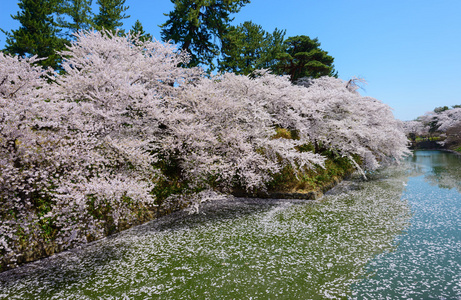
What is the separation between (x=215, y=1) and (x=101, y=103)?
24554 millimetres

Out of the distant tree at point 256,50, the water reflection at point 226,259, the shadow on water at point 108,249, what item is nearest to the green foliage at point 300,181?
the shadow on water at point 108,249

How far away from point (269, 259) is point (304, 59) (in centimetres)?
4280

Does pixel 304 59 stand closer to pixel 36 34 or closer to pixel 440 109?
pixel 36 34

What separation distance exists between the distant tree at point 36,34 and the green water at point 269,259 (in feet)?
96.7

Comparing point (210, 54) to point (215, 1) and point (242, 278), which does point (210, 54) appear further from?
point (242, 278)

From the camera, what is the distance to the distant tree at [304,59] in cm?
4326

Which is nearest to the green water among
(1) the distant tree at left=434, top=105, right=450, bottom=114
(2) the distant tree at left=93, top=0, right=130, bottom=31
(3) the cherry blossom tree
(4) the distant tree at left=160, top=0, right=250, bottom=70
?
(3) the cherry blossom tree

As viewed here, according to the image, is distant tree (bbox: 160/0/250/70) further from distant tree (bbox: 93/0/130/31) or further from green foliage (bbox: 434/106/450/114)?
green foliage (bbox: 434/106/450/114)

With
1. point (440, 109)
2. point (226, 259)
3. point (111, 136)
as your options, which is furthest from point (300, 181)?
point (440, 109)

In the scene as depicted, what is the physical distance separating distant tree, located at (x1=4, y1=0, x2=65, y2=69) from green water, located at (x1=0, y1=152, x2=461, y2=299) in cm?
2946

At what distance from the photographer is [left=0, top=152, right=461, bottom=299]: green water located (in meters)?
7.32

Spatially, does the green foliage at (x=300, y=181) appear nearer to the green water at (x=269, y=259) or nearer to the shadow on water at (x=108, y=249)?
the shadow on water at (x=108, y=249)

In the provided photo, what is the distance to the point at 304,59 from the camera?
45.2 metres

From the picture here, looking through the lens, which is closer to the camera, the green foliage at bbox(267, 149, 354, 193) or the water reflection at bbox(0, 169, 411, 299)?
the water reflection at bbox(0, 169, 411, 299)
